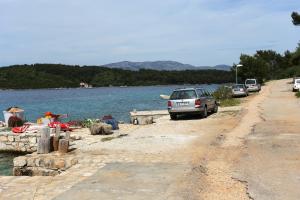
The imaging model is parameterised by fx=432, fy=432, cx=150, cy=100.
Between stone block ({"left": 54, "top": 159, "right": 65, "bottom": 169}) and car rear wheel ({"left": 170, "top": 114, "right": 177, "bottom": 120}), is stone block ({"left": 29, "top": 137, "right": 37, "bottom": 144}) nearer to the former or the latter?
car rear wheel ({"left": 170, "top": 114, "right": 177, "bottom": 120})

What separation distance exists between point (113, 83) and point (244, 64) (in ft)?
381

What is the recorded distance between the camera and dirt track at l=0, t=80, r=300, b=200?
758cm

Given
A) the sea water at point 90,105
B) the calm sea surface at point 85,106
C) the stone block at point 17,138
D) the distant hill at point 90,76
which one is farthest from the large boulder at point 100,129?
the distant hill at point 90,76

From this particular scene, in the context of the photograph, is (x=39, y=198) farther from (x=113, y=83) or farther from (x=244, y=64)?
(x=113, y=83)

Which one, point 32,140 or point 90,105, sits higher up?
point 32,140

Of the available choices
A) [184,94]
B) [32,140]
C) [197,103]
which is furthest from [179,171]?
[184,94]

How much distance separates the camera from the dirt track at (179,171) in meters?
7.58

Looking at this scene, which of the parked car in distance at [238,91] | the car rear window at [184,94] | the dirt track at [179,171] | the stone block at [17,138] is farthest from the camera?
the parked car in distance at [238,91]

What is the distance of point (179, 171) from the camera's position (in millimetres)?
9297

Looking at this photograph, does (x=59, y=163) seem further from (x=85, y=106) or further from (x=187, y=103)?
(x=85, y=106)

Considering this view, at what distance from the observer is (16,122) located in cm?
2483

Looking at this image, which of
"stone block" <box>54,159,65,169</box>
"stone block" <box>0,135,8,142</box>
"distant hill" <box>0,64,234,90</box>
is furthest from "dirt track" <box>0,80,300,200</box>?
"distant hill" <box>0,64,234,90</box>

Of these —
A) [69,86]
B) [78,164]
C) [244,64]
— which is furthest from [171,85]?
[78,164]

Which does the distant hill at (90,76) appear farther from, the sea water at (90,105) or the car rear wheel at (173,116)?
the car rear wheel at (173,116)
